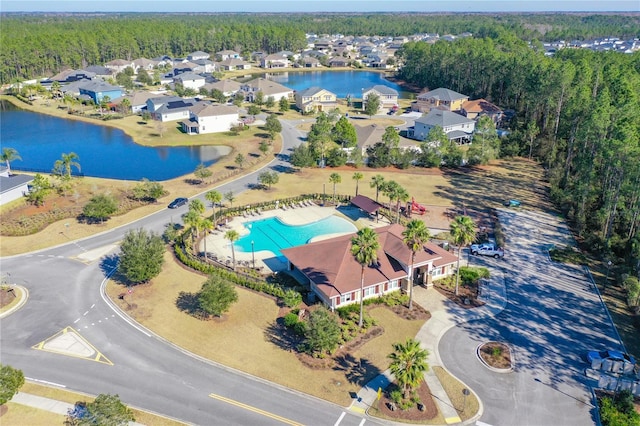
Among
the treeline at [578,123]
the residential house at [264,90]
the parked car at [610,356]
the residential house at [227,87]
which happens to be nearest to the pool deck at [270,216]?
the treeline at [578,123]

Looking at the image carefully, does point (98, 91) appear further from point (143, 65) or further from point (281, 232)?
point (281, 232)

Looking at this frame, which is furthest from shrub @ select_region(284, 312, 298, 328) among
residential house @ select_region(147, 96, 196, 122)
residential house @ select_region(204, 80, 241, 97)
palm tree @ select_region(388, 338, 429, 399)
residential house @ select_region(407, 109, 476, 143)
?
residential house @ select_region(204, 80, 241, 97)

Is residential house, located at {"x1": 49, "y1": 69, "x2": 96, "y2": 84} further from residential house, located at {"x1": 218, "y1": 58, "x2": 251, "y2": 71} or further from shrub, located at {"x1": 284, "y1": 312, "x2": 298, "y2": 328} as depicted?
shrub, located at {"x1": 284, "y1": 312, "x2": 298, "y2": 328}

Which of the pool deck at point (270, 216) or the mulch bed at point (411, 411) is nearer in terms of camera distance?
the mulch bed at point (411, 411)

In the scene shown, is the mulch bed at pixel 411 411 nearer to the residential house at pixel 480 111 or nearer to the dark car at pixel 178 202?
the dark car at pixel 178 202

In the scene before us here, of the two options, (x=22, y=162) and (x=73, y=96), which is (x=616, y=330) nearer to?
(x=22, y=162)

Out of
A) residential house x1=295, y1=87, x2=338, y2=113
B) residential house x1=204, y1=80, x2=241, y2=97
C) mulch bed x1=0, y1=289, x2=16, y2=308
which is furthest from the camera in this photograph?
residential house x1=204, y1=80, x2=241, y2=97
